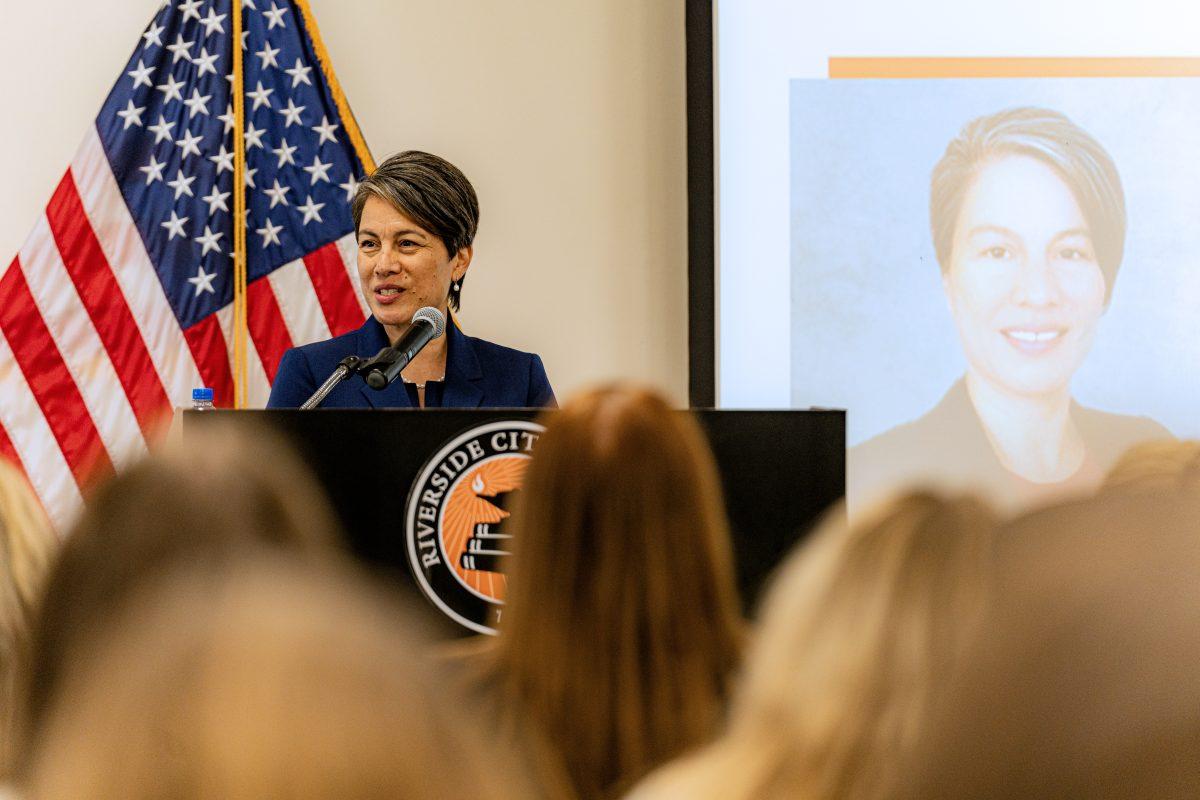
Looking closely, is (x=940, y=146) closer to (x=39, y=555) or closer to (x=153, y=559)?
(x=39, y=555)

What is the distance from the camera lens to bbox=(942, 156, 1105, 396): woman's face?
152 inches

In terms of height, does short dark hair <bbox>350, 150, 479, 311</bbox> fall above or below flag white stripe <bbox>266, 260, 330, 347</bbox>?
above

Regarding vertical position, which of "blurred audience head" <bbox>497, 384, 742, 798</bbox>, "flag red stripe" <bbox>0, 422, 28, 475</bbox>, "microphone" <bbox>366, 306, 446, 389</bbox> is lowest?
"flag red stripe" <bbox>0, 422, 28, 475</bbox>

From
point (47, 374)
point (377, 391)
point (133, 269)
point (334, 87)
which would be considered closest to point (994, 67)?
point (334, 87)

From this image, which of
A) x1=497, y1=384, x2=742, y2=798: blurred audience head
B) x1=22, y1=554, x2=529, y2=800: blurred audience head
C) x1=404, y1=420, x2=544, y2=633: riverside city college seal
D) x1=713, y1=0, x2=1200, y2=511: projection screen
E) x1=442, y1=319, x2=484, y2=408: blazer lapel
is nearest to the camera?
x1=22, y1=554, x2=529, y2=800: blurred audience head

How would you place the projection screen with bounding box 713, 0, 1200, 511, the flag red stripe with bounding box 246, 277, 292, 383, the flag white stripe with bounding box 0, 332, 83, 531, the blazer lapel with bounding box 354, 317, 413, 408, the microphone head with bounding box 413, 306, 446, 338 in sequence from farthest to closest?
the projection screen with bounding box 713, 0, 1200, 511 → the flag red stripe with bounding box 246, 277, 292, 383 → the flag white stripe with bounding box 0, 332, 83, 531 → the blazer lapel with bounding box 354, 317, 413, 408 → the microphone head with bounding box 413, 306, 446, 338

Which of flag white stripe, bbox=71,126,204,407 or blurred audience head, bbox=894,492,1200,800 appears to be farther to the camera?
flag white stripe, bbox=71,126,204,407

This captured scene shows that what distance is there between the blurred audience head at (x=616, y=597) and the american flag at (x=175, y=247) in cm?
257

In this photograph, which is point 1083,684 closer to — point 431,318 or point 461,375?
point 431,318

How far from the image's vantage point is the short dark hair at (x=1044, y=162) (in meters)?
3.88

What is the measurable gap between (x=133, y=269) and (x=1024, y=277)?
257 centimetres

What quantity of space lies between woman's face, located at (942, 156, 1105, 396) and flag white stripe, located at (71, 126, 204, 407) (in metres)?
2.23

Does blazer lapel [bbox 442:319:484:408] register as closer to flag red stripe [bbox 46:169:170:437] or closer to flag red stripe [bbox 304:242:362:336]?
flag red stripe [bbox 304:242:362:336]

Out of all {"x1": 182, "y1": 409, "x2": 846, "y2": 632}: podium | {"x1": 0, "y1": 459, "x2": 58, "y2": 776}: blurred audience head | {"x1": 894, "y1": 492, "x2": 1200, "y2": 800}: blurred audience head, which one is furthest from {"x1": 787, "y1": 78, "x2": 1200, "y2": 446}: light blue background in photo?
{"x1": 894, "y1": 492, "x2": 1200, "y2": 800}: blurred audience head
